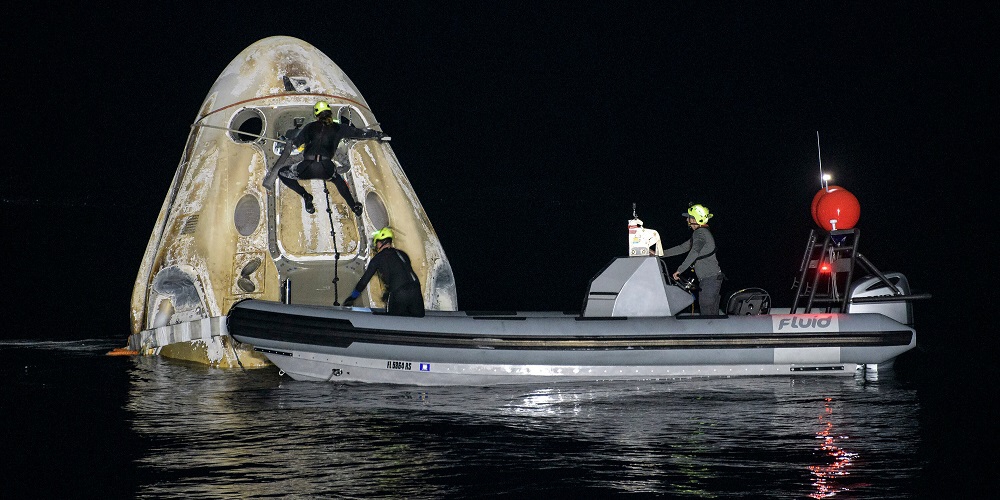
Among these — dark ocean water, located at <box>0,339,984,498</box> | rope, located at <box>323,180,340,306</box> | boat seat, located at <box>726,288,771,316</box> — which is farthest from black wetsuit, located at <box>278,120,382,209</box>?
boat seat, located at <box>726,288,771,316</box>

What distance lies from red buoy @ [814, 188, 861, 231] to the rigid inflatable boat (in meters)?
0.29

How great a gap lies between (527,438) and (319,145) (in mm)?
5482

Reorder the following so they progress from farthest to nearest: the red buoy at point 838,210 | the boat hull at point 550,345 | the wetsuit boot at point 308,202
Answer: the wetsuit boot at point 308,202 → the red buoy at point 838,210 → the boat hull at point 550,345

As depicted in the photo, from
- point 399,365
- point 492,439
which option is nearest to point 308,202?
point 399,365

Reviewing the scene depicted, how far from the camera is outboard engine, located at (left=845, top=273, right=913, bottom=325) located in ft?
40.3

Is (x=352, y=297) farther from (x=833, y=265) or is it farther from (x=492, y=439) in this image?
(x=833, y=265)

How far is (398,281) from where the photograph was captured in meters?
11.9

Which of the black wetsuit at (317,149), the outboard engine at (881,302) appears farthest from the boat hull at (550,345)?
the black wetsuit at (317,149)

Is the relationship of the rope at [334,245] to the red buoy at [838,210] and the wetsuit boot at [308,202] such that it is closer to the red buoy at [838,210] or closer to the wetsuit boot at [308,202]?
the wetsuit boot at [308,202]

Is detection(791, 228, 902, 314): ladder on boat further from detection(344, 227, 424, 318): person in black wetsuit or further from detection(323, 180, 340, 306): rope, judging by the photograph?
detection(323, 180, 340, 306): rope

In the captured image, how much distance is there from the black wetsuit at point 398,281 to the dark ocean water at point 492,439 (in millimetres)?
887

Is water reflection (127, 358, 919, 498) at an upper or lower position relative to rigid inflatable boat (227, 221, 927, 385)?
lower

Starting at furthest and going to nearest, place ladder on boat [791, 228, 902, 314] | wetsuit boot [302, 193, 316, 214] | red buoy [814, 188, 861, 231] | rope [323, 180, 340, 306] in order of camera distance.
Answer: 1. wetsuit boot [302, 193, 316, 214]
2. rope [323, 180, 340, 306]
3. red buoy [814, 188, 861, 231]
4. ladder on boat [791, 228, 902, 314]

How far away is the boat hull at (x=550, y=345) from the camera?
11.6 metres
